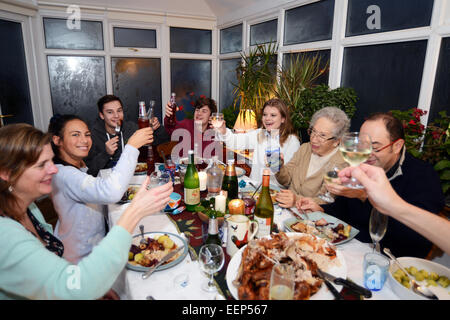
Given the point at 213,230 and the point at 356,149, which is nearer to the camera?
the point at 356,149

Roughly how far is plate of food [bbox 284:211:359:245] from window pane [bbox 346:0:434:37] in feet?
6.50

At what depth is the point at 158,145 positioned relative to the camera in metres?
3.09

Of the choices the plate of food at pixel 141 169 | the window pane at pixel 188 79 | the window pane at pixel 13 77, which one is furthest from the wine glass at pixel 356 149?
the window pane at pixel 188 79

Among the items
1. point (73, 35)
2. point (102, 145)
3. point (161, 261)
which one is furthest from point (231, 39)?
point (161, 261)

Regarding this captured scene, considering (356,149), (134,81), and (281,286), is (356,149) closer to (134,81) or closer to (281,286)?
(281,286)

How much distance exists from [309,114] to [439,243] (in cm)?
198

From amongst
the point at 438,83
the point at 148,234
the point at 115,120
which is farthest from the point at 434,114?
the point at 115,120

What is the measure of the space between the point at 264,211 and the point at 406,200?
694 millimetres

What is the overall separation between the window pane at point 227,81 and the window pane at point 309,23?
4.30ft

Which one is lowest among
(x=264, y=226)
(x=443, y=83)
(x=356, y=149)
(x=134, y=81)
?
(x=264, y=226)

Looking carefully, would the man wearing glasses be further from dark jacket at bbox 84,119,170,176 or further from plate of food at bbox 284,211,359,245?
dark jacket at bbox 84,119,170,176

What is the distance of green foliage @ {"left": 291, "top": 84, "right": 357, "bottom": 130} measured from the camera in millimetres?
2602

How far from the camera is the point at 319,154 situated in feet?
6.52

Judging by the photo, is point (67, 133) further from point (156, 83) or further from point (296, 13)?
Result: point (156, 83)
